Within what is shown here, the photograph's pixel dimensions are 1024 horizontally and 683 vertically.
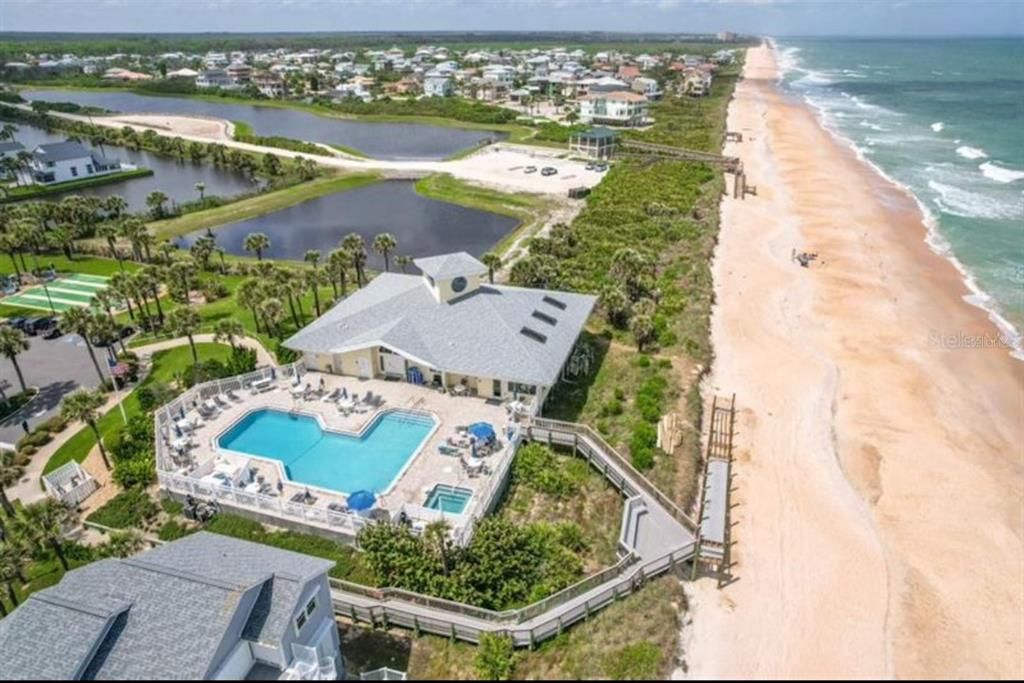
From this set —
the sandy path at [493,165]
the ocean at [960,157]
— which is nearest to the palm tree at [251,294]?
the sandy path at [493,165]

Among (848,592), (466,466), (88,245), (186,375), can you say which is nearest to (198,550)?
Answer: (466,466)

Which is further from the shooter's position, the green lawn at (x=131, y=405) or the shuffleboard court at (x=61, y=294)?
the shuffleboard court at (x=61, y=294)

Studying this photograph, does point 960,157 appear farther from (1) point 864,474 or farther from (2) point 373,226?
(1) point 864,474

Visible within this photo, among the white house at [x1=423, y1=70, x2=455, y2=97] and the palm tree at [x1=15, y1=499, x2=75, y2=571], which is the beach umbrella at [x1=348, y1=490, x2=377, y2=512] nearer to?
the palm tree at [x1=15, y1=499, x2=75, y2=571]

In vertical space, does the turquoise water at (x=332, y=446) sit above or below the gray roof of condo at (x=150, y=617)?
below

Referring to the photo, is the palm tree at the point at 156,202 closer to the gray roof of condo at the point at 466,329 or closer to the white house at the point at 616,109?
the gray roof of condo at the point at 466,329

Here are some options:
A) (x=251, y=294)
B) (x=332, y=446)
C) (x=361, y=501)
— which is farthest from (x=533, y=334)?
(x=251, y=294)
